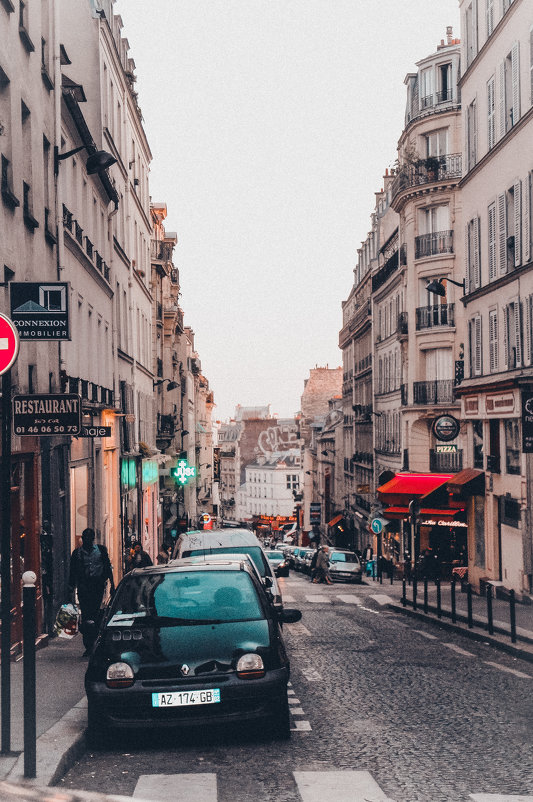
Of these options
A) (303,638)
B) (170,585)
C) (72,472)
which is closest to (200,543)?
(303,638)

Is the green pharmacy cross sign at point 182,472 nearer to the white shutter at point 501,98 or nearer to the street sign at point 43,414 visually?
the white shutter at point 501,98

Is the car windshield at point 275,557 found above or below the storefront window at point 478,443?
below

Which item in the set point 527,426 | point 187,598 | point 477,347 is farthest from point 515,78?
point 187,598

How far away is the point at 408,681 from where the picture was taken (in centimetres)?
1171

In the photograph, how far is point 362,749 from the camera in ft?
26.8

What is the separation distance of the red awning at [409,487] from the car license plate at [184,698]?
31.7 m

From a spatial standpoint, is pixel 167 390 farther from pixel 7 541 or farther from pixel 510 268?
pixel 7 541

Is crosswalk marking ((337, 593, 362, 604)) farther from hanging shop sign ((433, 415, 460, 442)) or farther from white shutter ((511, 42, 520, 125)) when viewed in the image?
white shutter ((511, 42, 520, 125))

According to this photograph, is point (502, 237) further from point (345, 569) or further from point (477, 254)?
point (345, 569)

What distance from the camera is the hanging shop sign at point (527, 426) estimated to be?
66.5 ft

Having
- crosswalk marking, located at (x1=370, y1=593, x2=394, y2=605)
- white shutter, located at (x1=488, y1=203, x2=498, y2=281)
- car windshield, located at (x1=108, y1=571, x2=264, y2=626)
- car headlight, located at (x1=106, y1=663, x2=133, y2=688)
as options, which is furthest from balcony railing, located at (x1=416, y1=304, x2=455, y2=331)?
car headlight, located at (x1=106, y1=663, x2=133, y2=688)

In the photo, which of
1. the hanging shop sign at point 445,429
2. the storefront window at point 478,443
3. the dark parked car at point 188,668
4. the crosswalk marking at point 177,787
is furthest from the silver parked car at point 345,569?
the crosswalk marking at point 177,787

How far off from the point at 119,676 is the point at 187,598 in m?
1.11

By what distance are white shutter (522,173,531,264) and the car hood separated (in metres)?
15.6
